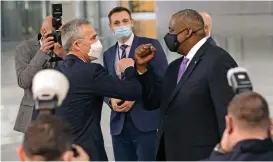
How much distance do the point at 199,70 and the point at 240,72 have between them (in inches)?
47.6

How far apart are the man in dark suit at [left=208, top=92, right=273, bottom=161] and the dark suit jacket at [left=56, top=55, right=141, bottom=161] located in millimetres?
1336

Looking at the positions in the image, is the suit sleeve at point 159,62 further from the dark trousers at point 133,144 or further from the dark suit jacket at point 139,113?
the dark trousers at point 133,144

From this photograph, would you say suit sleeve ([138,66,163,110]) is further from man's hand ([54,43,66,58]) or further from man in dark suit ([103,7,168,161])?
man in dark suit ([103,7,168,161])

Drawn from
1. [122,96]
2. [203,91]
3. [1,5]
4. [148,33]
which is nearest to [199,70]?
[203,91]

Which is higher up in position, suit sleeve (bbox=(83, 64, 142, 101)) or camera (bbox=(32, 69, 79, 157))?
camera (bbox=(32, 69, 79, 157))

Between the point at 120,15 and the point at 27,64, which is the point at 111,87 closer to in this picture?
the point at 27,64

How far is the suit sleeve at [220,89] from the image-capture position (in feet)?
13.7

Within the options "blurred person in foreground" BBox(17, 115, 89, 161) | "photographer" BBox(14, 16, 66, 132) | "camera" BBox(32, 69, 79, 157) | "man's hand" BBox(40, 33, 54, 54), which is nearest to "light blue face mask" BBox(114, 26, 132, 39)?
"photographer" BBox(14, 16, 66, 132)

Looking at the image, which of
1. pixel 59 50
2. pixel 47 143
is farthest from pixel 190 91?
pixel 47 143

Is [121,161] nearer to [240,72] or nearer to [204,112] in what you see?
[204,112]

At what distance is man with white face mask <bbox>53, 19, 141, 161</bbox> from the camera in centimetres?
423

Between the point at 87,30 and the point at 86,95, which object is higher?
the point at 87,30

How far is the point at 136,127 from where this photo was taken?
18.8 feet

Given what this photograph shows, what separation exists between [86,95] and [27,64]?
1.32 m
